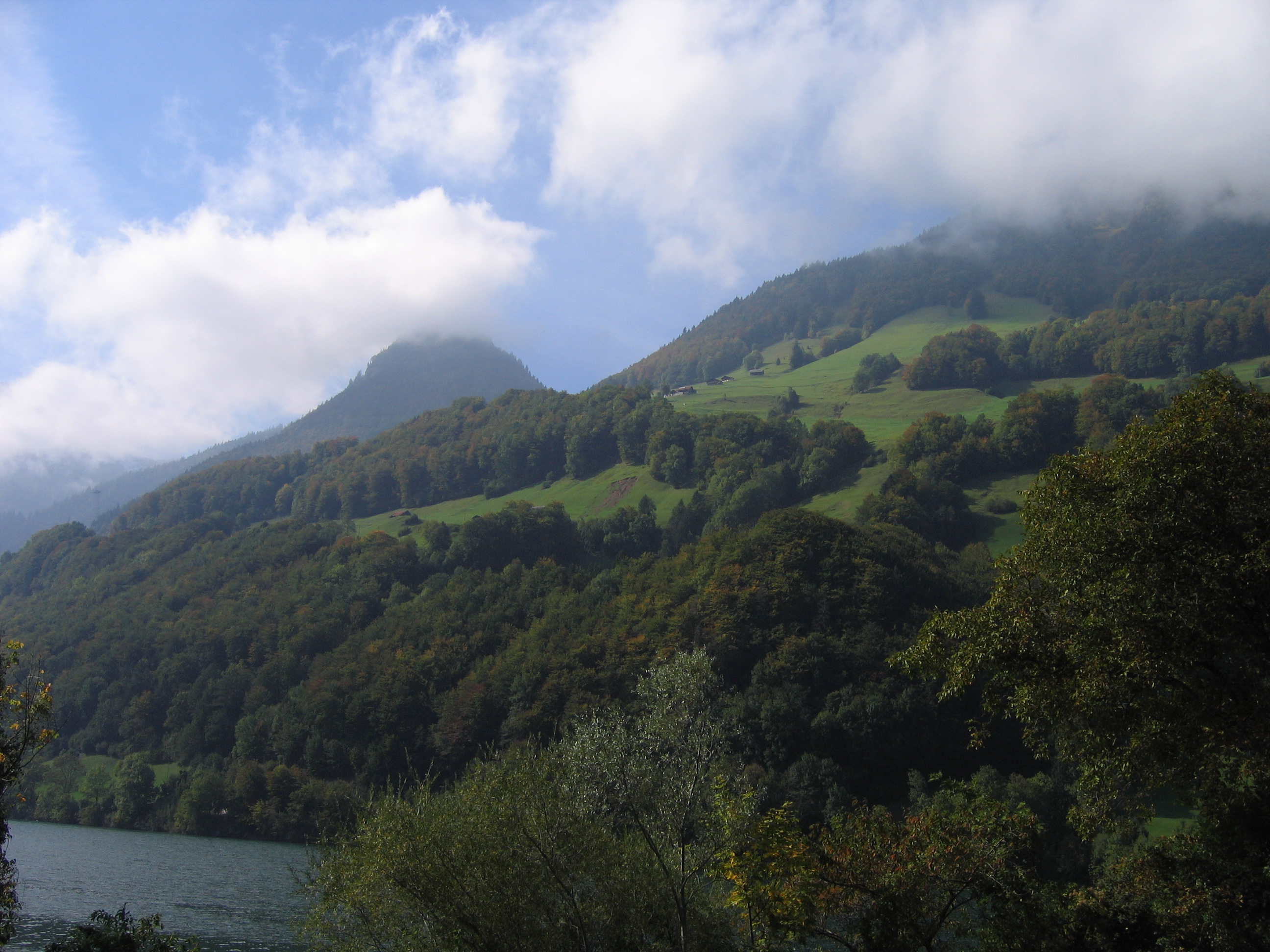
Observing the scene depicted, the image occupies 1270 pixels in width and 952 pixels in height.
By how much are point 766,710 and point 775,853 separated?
65.2 m

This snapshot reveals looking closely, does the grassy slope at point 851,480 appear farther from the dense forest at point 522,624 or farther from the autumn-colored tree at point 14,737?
the autumn-colored tree at point 14,737

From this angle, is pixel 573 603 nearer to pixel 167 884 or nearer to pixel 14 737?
pixel 167 884

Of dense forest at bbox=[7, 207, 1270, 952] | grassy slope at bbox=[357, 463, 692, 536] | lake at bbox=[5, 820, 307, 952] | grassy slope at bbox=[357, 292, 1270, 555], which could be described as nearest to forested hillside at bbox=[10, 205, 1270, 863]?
dense forest at bbox=[7, 207, 1270, 952]

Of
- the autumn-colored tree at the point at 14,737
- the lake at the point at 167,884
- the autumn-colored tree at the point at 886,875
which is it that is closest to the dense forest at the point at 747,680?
the autumn-colored tree at the point at 886,875

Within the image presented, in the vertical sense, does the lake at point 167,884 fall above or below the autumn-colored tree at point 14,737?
below

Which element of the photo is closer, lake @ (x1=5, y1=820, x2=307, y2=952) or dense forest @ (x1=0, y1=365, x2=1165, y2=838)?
lake @ (x1=5, y1=820, x2=307, y2=952)

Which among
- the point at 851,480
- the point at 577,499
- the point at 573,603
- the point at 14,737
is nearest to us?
the point at 14,737

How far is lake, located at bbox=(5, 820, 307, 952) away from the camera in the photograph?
4997cm

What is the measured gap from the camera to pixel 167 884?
6372cm

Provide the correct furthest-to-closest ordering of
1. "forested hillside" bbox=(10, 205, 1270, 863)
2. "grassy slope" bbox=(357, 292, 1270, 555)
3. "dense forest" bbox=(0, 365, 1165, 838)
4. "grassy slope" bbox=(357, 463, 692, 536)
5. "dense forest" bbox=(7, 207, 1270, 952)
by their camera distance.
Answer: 1. "grassy slope" bbox=(357, 463, 692, 536)
2. "grassy slope" bbox=(357, 292, 1270, 555)
3. "forested hillside" bbox=(10, 205, 1270, 863)
4. "dense forest" bbox=(0, 365, 1165, 838)
5. "dense forest" bbox=(7, 207, 1270, 952)

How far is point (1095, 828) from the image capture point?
59.8ft

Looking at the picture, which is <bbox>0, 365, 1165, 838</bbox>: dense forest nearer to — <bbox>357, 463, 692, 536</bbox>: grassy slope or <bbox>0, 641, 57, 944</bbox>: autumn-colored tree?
<bbox>357, 463, 692, 536</bbox>: grassy slope

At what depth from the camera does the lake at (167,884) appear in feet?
164

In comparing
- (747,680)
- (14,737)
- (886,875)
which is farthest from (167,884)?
(886,875)
